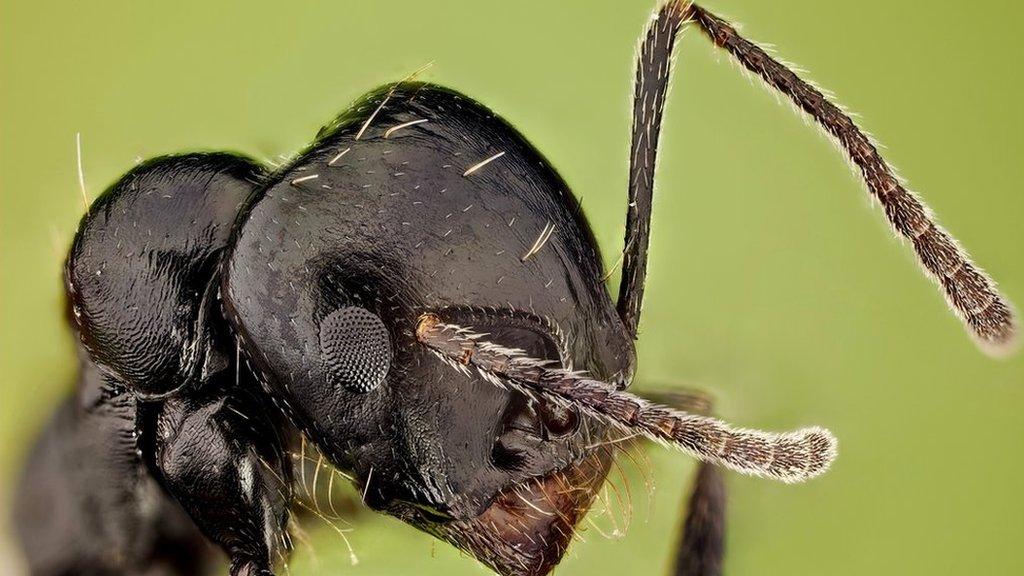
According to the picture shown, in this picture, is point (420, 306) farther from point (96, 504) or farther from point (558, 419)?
point (96, 504)

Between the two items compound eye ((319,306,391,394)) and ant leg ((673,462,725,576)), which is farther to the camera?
ant leg ((673,462,725,576))

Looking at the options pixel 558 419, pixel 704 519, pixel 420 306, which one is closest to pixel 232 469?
pixel 420 306

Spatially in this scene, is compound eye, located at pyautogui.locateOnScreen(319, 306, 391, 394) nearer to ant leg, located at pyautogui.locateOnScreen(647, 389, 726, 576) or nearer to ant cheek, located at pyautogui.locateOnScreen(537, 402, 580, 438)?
ant cheek, located at pyautogui.locateOnScreen(537, 402, 580, 438)

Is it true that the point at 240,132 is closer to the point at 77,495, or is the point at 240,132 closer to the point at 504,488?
the point at 77,495

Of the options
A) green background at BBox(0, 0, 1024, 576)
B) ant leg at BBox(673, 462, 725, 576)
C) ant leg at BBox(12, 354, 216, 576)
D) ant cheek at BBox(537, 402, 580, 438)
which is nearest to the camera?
ant cheek at BBox(537, 402, 580, 438)

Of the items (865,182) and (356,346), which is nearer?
(356,346)

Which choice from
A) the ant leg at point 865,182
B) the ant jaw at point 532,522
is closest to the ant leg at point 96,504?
the ant jaw at point 532,522

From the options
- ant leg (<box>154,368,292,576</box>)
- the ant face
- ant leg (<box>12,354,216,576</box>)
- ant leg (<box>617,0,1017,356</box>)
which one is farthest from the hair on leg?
ant leg (<box>12,354,216,576</box>)

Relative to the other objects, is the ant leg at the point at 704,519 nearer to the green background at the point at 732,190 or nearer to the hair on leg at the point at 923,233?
the green background at the point at 732,190
